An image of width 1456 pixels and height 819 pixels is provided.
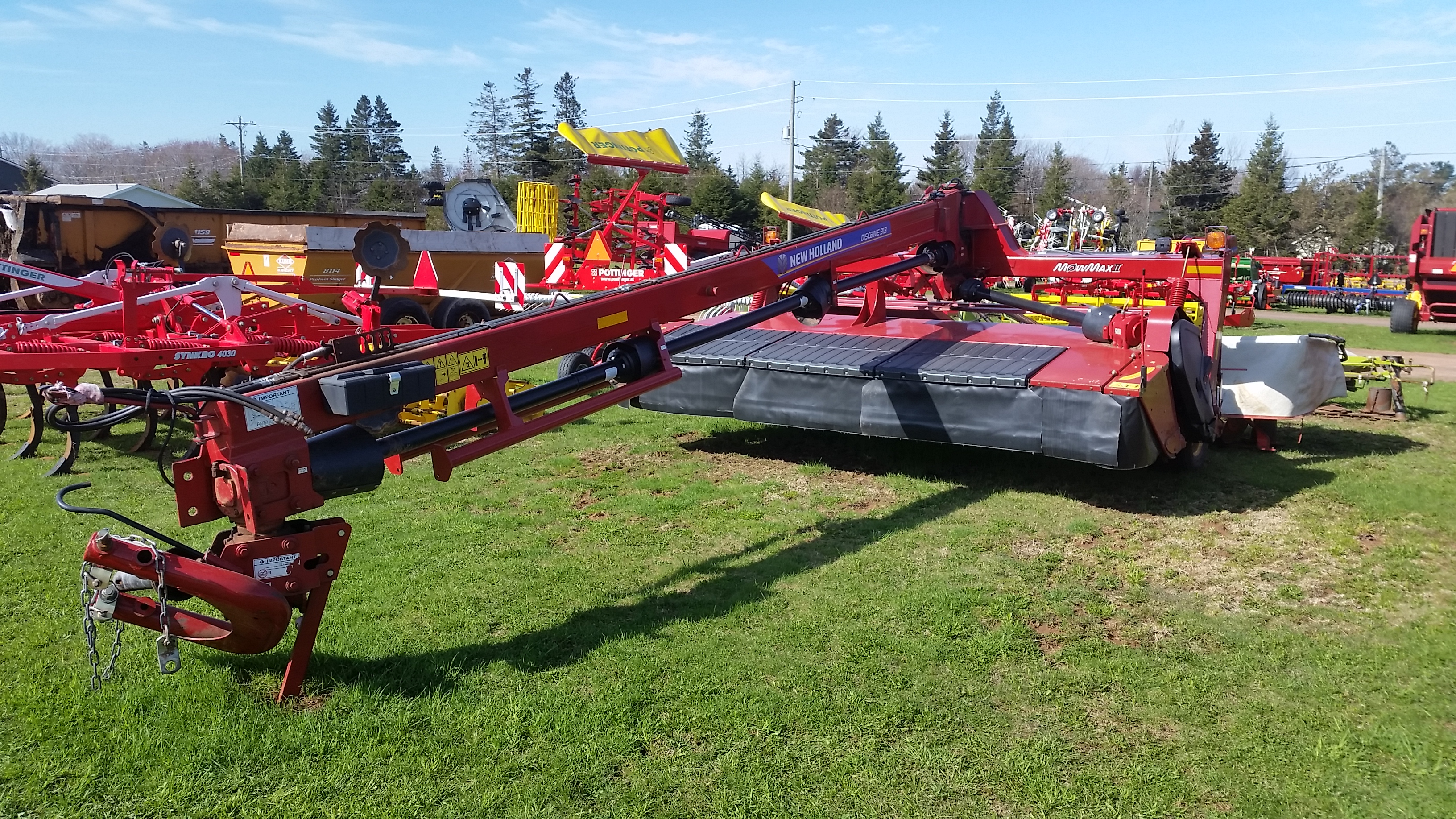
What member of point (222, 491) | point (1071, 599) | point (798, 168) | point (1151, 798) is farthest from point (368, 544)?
point (798, 168)

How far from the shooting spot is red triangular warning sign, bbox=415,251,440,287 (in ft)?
41.6

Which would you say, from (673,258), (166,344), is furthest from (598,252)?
(166,344)

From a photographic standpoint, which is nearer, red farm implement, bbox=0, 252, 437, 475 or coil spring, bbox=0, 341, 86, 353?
coil spring, bbox=0, 341, 86, 353

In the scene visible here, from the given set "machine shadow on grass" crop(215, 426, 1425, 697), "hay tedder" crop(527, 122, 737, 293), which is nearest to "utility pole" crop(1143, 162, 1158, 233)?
"hay tedder" crop(527, 122, 737, 293)

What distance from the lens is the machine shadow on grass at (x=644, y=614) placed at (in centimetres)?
367

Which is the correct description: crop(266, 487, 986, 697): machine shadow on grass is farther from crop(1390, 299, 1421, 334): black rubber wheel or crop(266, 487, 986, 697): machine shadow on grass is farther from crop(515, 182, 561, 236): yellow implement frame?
crop(515, 182, 561, 236): yellow implement frame

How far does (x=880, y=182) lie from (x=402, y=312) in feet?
119

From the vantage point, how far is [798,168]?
59500 mm

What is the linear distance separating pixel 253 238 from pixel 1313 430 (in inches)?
552

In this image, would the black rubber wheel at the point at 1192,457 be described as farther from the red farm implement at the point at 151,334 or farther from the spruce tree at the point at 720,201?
the spruce tree at the point at 720,201

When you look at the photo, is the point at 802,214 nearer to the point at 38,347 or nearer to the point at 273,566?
the point at 38,347

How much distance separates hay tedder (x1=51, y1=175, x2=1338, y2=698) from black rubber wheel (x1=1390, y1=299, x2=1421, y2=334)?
14.5 m

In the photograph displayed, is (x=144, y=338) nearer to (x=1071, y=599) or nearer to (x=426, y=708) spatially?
(x=426, y=708)

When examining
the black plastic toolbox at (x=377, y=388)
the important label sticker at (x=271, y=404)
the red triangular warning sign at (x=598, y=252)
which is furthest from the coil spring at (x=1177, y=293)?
the red triangular warning sign at (x=598, y=252)
